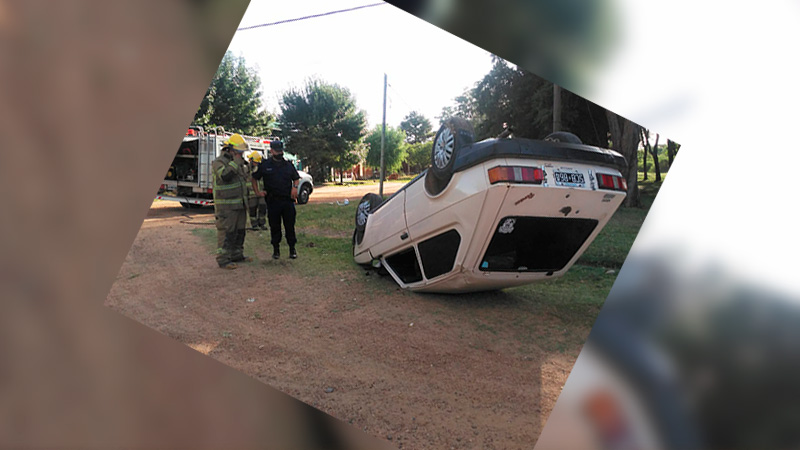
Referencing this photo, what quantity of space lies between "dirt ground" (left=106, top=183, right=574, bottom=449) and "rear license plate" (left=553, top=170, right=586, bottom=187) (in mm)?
1298

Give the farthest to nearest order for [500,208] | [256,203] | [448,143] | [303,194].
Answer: [303,194] → [256,203] → [448,143] → [500,208]

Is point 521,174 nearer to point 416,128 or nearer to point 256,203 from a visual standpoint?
point 416,128

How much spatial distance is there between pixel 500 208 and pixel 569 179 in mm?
423

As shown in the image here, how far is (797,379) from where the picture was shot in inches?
43.9

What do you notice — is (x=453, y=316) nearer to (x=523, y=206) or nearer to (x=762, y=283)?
(x=523, y=206)

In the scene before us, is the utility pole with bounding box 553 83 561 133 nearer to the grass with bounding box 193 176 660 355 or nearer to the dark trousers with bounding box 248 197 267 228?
the grass with bounding box 193 176 660 355

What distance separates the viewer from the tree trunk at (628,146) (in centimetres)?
178

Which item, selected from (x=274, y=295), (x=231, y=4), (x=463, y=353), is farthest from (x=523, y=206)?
(x=274, y=295)

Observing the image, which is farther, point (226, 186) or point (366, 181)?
point (226, 186)

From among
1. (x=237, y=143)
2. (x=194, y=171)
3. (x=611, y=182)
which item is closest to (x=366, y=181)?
(x=237, y=143)

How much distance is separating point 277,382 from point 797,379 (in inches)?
97.9

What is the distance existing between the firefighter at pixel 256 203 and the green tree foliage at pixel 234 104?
72 centimetres

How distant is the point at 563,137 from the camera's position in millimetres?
2354

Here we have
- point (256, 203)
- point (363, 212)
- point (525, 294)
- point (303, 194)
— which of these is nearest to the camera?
point (525, 294)
